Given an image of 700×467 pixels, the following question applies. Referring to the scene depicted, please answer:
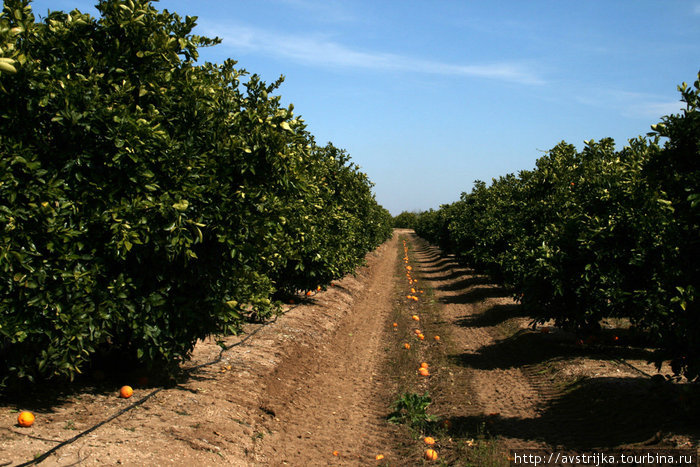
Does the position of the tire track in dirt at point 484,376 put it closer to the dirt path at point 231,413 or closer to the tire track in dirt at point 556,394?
the tire track in dirt at point 556,394

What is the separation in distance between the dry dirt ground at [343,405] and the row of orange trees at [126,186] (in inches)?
28.2

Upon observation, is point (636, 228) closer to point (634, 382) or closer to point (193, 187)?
point (634, 382)

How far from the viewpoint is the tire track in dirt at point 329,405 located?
651 centimetres

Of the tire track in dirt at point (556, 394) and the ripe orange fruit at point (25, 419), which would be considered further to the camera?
the tire track in dirt at point (556, 394)

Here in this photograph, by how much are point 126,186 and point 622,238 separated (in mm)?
8958

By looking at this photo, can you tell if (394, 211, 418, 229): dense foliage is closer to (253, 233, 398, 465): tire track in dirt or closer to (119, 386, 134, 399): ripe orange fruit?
(253, 233, 398, 465): tire track in dirt

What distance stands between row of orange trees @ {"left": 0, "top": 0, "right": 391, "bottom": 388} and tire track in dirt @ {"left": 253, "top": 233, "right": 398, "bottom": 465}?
1705mm

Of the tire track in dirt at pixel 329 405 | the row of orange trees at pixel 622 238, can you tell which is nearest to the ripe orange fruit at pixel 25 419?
the tire track in dirt at pixel 329 405

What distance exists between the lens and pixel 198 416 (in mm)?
6445

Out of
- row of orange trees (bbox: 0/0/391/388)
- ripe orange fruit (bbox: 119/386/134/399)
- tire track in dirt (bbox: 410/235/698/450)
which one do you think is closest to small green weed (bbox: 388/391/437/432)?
tire track in dirt (bbox: 410/235/698/450)

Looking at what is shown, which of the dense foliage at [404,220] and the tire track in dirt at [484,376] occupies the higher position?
the dense foliage at [404,220]

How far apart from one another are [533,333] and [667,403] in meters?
7.01

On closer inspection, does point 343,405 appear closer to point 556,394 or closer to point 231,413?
point 231,413

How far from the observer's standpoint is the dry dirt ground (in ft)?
18.1
